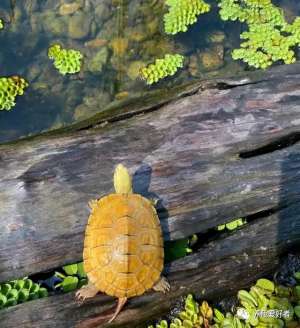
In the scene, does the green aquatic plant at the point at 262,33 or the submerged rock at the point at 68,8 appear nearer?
the green aquatic plant at the point at 262,33

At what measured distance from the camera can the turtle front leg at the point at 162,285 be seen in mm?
3781

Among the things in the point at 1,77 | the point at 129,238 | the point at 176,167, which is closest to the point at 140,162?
the point at 176,167

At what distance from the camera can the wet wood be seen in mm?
3732

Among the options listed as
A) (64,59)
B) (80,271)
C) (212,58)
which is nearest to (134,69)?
(64,59)

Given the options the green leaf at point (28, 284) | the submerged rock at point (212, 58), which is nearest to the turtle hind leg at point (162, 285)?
the green leaf at point (28, 284)

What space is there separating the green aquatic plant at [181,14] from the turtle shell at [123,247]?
12.1 ft

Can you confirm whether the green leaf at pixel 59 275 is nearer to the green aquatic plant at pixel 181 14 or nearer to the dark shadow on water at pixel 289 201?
the dark shadow on water at pixel 289 201

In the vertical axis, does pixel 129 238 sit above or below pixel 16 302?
above

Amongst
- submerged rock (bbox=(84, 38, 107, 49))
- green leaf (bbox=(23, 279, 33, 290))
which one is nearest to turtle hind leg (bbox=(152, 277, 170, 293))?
green leaf (bbox=(23, 279, 33, 290))

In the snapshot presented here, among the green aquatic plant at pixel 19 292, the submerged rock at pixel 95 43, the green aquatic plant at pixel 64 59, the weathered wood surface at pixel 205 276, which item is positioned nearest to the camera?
the weathered wood surface at pixel 205 276

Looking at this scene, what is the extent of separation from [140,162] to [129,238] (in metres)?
0.74

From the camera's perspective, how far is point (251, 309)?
4.19m

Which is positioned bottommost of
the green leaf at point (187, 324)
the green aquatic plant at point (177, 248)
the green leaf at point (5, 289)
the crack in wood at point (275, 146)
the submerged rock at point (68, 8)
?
the green leaf at point (187, 324)

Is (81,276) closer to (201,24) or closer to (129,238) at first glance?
(129,238)
